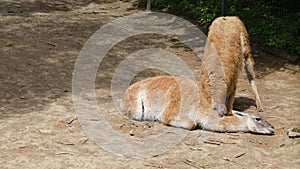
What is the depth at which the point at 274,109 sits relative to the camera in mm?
6426

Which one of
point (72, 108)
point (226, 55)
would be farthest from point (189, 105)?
point (72, 108)

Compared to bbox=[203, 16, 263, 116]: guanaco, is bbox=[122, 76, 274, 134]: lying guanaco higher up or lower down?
lower down

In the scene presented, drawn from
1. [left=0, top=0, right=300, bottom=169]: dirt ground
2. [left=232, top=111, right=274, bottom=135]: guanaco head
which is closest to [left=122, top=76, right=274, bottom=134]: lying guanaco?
[left=232, top=111, right=274, bottom=135]: guanaco head

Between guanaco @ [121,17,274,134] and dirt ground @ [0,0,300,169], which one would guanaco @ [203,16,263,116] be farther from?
dirt ground @ [0,0,300,169]

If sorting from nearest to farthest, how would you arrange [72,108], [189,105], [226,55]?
1. [189,105]
2. [226,55]
3. [72,108]

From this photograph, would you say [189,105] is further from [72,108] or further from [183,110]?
[72,108]

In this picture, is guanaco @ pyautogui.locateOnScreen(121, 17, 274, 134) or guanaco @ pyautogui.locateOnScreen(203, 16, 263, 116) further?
guanaco @ pyautogui.locateOnScreen(203, 16, 263, 116)

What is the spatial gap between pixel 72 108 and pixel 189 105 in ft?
4.83

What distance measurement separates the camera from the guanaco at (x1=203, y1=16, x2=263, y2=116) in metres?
5.64

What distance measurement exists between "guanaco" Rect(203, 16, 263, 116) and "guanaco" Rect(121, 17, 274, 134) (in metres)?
0.01

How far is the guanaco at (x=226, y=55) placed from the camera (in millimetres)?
5641

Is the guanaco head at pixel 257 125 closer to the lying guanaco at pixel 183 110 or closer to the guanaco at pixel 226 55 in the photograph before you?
the lying guanaco at pixel 183 110

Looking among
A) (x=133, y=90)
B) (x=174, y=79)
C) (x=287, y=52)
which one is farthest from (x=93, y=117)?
(x=287, y=52)

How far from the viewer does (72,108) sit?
604cm
